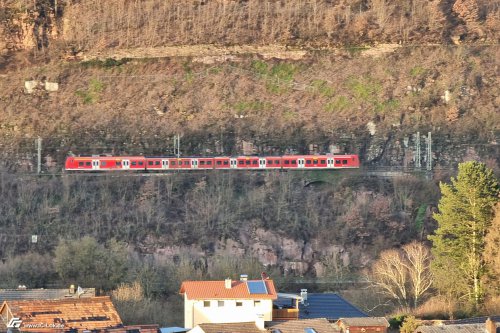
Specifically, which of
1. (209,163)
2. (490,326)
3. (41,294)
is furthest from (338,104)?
(490,326)

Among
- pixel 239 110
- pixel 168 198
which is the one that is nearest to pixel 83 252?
pixel 168 198

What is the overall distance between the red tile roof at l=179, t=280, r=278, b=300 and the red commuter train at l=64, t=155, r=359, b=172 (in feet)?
83.1

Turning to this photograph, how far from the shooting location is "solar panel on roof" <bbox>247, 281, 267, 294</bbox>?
77000 mm

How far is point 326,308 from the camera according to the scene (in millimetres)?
81375

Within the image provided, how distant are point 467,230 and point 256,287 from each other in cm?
1013

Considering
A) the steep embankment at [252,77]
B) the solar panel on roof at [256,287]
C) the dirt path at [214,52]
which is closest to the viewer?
the solar panel on roof at [256,287]

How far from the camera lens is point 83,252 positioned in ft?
295

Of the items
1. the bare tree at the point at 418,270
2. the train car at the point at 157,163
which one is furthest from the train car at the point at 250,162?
the bare tree at the point at 418,270

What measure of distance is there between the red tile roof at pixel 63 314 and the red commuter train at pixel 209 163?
89.5 ft

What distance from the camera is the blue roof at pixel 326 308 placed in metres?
79.6

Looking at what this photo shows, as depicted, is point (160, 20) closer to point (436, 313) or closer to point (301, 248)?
point (301, 248)

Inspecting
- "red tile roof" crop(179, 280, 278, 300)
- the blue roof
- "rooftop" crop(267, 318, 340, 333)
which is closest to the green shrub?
the blue roof

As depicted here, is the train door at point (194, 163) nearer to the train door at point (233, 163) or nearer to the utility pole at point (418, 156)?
the train door at point (233, 163)

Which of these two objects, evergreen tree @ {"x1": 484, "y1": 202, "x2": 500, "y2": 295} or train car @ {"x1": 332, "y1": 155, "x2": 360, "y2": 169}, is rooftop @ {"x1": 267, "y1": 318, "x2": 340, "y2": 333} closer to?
evergreen tree @ {"x1": 484, "y1": 202, "x2": 500, "y2": 295}
